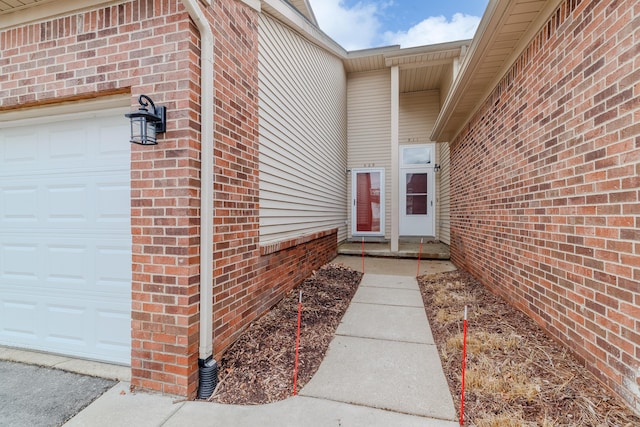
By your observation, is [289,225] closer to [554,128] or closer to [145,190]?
[145,190]

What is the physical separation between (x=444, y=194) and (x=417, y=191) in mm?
979

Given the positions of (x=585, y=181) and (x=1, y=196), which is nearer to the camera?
(x=585, y=181)

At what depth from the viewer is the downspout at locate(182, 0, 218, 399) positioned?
2.18 meters

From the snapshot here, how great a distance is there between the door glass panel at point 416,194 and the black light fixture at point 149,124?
299 inches

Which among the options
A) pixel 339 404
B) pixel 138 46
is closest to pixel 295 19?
pixel 138 46

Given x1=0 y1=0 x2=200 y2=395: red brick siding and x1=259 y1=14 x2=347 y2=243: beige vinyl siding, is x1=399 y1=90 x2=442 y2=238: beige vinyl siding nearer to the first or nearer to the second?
x1=259 y1=14 x2=347 y2=243: beige vinyl siding

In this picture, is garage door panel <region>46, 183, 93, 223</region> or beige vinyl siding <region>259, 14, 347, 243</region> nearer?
garage door panel <region>46, 183, 93, 223</region>

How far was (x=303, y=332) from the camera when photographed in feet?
9.98

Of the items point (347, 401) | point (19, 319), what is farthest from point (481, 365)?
point (19, 319)

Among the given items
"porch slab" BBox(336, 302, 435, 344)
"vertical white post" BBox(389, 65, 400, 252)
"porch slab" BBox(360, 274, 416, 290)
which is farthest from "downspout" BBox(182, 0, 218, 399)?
"vertical white post" BBox(389, 65, 400, 252)

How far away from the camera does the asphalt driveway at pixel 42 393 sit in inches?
76.3

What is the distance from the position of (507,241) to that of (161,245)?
3637 mm

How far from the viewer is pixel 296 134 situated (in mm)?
4629

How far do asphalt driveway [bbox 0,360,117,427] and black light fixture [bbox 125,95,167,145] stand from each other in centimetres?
185
